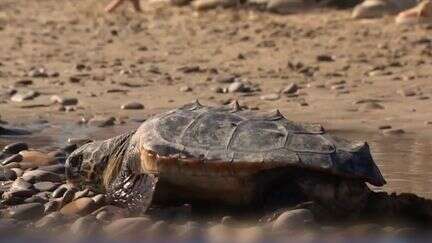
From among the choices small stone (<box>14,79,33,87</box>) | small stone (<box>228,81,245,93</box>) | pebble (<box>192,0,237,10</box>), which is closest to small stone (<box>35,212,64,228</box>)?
small stone (<box>228,81,245,93</box>)

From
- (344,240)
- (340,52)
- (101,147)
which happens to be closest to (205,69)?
(340,52)

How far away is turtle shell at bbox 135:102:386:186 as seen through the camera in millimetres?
5586

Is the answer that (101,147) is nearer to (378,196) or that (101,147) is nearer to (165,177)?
(165,177)

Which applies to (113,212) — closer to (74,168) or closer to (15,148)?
(74,168)

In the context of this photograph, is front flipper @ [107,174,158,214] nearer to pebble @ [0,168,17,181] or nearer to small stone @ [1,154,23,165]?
pebble @ [0,168,17,181]

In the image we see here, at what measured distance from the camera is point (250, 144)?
5.73m

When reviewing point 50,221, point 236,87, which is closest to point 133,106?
point 236,87

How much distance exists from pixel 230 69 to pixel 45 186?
18.5ft

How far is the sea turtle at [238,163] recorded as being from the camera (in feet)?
18.4

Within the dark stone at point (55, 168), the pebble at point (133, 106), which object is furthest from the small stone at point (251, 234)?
the pebble at point (133, 106)

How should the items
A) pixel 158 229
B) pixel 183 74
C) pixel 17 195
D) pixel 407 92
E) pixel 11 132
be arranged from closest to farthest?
pixel 158 229 < pixel 17 195 < pixel 11 132 < pixel 407 92 < pixel 183 74

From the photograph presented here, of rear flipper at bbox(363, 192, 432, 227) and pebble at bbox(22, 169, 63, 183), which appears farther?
pebble at bbox(22, 169, 63, 183)

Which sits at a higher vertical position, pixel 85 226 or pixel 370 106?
pixel 85 226

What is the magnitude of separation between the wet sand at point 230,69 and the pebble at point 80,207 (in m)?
1.68
